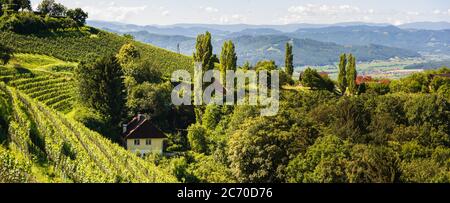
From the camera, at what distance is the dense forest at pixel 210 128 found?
15984mm

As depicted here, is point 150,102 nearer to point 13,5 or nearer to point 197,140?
point 197,140

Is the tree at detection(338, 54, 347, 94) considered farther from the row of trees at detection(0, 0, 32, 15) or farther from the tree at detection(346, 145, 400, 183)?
the row of trees at detection(0, 0, 32, 15)

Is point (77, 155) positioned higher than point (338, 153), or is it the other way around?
point (77, 155)

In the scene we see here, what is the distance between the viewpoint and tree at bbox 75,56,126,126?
111 feet

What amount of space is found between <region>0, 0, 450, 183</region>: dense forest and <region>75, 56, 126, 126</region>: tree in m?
0.07

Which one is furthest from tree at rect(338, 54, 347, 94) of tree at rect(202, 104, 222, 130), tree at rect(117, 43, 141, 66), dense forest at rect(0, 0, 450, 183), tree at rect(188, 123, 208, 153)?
tree at rect(188, 123, 208, 153)

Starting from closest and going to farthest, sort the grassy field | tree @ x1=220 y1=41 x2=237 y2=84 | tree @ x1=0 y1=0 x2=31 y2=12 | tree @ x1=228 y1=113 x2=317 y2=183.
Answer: tree @ x1=228 y1=113 x2=317 y2=183 → the grassy field → tree @ x1=220 y1=41 x2=237 y2=84 → tree @ x1=0 y1=0 x2=31 y2=12

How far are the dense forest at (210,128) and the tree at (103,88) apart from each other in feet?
0.22

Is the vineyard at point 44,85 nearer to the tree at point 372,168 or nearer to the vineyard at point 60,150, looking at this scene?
the vineyard at point 60,150

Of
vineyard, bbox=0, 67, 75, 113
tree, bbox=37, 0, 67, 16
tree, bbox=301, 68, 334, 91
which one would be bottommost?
tree, bbox=301, 68, 334, 91
